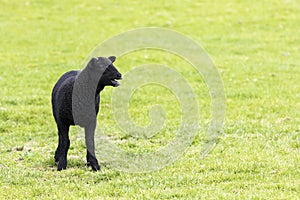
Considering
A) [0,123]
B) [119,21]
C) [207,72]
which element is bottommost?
[0,123]

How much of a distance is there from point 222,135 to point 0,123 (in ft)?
17.3

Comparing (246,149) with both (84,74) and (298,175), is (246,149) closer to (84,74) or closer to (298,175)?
(298,175)

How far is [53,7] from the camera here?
29.1m

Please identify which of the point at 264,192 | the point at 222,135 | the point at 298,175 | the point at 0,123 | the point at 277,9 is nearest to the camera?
the point at 264,192

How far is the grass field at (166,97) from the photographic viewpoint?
8.49 metres

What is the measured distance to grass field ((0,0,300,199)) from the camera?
8.49 metres

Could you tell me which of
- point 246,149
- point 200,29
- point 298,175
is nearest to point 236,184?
point 298,175

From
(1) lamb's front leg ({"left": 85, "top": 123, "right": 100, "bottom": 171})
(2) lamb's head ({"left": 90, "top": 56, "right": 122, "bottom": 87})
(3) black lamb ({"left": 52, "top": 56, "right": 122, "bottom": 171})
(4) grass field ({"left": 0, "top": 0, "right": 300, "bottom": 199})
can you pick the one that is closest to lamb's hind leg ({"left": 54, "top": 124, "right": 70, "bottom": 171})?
(3) black lamb ({"left": 52, "top": 56, "right": 122, "bottom": 171})

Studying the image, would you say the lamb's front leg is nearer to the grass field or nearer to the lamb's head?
the grass field

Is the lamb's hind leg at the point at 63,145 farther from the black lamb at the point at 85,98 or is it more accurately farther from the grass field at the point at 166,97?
the grass field at the point at 166,97

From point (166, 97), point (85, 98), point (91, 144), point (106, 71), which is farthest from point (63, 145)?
point (166, 97)

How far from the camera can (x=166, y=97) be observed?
15.9 m

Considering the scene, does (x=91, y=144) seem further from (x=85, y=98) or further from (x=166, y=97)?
(x=166, y=97)

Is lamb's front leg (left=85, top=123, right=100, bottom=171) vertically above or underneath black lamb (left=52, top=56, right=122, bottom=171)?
underneath
